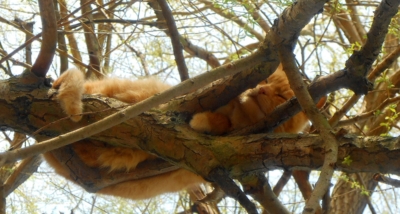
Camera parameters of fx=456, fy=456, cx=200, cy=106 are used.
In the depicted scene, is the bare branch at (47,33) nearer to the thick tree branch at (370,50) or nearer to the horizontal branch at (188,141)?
the horizontal branch at (188,141)

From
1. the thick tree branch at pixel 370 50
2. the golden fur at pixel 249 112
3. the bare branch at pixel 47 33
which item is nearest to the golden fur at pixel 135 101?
the golden fur at pixel 249 112

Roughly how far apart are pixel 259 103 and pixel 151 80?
68cm

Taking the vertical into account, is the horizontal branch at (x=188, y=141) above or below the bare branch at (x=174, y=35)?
below

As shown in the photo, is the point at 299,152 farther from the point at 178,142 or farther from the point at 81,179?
the point at 81,179

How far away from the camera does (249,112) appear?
95.7 inches

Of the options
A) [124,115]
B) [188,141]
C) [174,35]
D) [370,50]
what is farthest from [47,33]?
[370,50]

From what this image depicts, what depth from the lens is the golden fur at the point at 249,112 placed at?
2.18 m

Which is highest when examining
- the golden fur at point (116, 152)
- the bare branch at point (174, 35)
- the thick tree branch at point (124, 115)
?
the bare branch at point (174, 35)

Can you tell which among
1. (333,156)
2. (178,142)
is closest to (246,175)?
(178,142)

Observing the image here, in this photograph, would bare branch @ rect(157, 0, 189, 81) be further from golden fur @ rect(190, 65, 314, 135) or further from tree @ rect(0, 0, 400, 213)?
golden fur @ rect(190, 65, 314, 135)

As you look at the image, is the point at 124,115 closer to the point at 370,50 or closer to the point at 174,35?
the point at 370,50

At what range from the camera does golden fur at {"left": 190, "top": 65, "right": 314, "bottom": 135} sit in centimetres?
218

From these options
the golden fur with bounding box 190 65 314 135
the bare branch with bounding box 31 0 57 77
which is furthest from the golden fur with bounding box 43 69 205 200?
the golden fur with bounding box 190 65 314 135

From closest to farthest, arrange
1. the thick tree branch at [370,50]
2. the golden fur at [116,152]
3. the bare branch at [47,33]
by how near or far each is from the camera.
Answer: the thick tree branch at [370,50]
the bare branch at [47,33]
the golden fur at [116,152]
